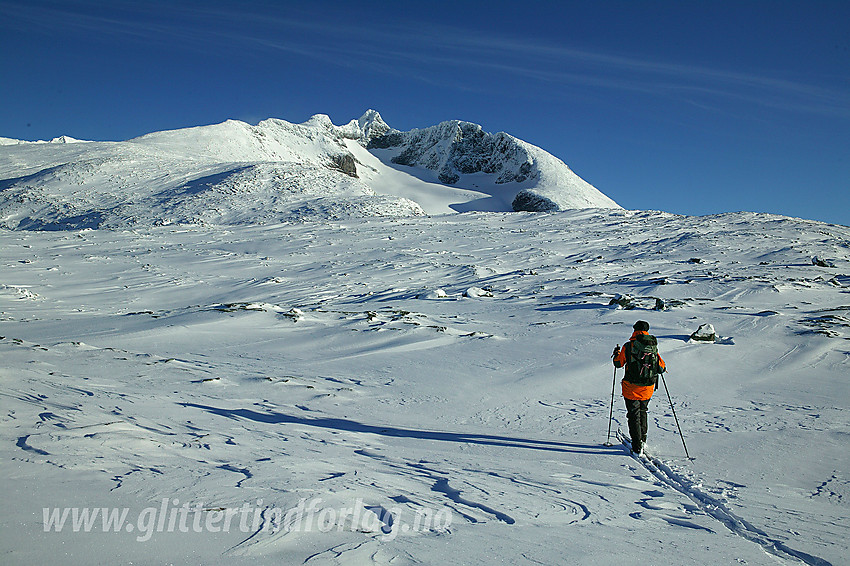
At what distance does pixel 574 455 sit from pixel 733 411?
9.27ft

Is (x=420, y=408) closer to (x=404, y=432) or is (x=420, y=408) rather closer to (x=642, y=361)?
(x=404, y=432)

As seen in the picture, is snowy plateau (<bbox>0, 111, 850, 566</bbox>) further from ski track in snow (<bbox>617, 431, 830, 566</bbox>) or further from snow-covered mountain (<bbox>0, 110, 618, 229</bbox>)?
snow-covered mountain (<bbox>0, 110, 618, 229</bbox>)

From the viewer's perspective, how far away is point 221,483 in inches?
145

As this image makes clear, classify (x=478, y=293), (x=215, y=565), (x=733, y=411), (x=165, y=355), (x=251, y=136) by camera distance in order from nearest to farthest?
(x=215, y=565)
(x=733, y=411)
(x=165, y=355)
(x=478, y=293)
(x=251, y=136)

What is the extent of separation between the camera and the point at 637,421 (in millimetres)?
5664

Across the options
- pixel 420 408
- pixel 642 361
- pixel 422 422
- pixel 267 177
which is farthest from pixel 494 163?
pixel 642 361

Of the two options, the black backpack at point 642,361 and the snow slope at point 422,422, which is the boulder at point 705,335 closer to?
the snow slope at point 422,422

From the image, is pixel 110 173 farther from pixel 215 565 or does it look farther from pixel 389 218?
pixel 215 565

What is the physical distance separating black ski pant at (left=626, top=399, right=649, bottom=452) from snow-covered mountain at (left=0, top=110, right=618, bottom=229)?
1373 inches

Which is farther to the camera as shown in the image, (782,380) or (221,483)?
(782,380)

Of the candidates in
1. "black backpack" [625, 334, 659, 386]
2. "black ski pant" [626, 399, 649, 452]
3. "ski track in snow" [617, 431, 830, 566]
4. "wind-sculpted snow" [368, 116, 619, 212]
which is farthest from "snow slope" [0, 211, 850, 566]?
"wind-sculpted snow" [368, 116, 619, 212]

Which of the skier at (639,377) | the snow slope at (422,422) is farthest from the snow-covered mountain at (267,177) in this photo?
the skier at (639,377)

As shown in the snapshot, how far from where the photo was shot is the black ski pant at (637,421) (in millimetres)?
5640

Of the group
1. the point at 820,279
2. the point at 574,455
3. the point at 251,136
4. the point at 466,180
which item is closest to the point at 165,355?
the point at 574,455
